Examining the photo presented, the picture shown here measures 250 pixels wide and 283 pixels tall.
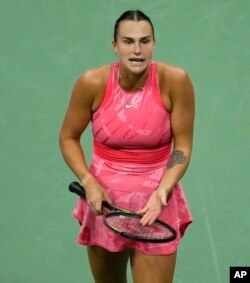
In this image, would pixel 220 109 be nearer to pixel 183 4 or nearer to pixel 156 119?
pixel 183 4

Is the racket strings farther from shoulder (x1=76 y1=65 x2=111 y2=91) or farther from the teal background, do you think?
the teal background

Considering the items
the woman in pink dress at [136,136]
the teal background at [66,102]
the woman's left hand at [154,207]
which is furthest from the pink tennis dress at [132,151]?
the teal background at [66,102]

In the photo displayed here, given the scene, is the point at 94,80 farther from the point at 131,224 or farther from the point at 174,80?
the point at 131,224

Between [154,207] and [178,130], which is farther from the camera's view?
[178,130]

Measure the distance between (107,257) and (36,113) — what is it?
110 cm

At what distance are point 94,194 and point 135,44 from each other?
1.47ft

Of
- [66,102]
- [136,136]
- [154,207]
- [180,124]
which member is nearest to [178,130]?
[180,124]

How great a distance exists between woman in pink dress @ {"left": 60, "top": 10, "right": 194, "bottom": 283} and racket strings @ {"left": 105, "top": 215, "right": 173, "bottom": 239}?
4cm

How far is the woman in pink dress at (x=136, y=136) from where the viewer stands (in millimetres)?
2510

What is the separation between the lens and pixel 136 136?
2.54 m

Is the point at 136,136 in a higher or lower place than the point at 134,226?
higher

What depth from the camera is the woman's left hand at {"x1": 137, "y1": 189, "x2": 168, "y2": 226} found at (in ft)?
7.97

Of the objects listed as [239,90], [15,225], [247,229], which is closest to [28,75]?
[15,225]

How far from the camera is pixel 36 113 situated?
11.9ft
